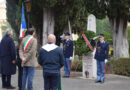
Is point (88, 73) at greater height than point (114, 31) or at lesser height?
lesser

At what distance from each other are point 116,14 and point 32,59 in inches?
479

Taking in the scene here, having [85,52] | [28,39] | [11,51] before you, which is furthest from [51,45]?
[85,52]

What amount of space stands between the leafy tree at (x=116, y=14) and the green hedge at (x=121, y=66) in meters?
5.10

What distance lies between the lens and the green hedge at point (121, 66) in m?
Answer: 12.4

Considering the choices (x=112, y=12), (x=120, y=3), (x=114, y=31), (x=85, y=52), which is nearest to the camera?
(x=85, y=52)

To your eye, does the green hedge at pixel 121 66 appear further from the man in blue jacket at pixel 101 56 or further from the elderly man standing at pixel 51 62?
the elderly man standing at pixel 51 62

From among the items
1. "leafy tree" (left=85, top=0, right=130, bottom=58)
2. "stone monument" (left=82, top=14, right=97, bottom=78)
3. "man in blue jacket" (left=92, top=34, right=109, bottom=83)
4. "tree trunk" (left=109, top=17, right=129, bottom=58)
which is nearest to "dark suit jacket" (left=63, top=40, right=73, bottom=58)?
"stone monument" (left=82, top=14, right=97, bottom=78)

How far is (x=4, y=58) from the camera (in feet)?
29.2

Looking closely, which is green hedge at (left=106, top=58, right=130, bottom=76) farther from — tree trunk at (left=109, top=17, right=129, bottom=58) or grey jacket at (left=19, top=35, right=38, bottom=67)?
tree trunk at (left=109, top=17, right=129, bottom=58)

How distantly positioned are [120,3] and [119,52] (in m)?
4.82

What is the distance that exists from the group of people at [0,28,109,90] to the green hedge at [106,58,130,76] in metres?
1.96

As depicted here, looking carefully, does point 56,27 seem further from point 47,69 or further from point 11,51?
point 47,69

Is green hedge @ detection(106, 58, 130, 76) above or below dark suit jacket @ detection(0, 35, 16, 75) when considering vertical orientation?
below

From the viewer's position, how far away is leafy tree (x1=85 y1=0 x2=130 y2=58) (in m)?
17.8
